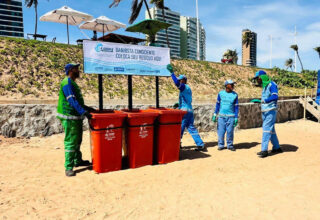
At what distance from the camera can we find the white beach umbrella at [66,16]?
46.4ft

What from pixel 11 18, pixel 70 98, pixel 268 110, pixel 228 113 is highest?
pixel 11 18

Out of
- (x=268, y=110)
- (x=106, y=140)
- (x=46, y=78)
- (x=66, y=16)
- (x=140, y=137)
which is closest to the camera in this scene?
(x=106, y=140)

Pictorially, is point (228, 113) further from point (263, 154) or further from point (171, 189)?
point (171, 189)

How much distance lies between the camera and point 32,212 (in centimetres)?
313

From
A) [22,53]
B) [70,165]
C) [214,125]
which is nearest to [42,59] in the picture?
[22,53]

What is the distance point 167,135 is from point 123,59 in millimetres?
1931

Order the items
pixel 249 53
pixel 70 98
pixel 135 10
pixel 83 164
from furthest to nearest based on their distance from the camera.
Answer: pixel 249 53
pixel 135 10
pixel 83 164
pixel 70 98

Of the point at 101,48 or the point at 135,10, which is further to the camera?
the point at 135,10

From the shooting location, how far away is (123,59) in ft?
17.6

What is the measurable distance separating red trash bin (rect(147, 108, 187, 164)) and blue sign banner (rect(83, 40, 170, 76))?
113cm

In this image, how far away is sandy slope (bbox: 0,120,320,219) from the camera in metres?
3.14

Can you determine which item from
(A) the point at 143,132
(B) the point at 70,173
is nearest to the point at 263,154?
(A) the point at 143,132

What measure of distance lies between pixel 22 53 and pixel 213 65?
17.9 metres

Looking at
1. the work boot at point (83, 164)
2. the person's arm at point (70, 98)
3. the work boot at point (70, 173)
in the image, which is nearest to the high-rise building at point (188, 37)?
the work boot at point (83, 164)
